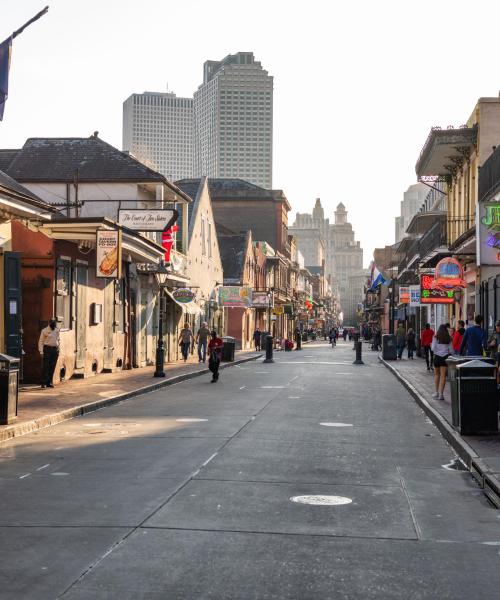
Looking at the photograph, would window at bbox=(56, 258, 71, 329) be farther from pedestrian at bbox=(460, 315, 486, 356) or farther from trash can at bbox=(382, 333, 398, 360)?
trash can at bbox=(382, 333, 398, 360)

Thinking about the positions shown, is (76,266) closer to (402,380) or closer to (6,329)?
(6,329)

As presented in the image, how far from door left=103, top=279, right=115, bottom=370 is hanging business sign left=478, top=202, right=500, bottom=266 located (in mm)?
13402

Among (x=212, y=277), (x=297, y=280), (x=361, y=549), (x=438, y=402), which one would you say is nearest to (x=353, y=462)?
(x=361, y=549)

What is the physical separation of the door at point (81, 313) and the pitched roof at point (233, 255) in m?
39.3

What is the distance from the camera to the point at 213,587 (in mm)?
5785

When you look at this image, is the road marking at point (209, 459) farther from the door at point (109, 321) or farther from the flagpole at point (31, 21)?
the door at point (109, 321)

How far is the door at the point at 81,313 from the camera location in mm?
26328

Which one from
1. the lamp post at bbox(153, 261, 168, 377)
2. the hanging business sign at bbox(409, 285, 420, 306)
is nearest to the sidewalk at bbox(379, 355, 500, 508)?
the lamp post at bbox(153, 261, 168, 377)

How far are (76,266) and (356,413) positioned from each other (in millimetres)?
11483

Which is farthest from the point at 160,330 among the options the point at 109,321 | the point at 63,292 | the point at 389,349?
the point at 389,349

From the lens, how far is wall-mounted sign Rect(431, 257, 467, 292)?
31000 mm

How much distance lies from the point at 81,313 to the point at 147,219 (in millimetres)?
4260

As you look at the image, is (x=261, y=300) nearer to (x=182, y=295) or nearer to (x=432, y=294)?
(x=182, y=295)

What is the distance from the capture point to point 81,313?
87.6 feet
